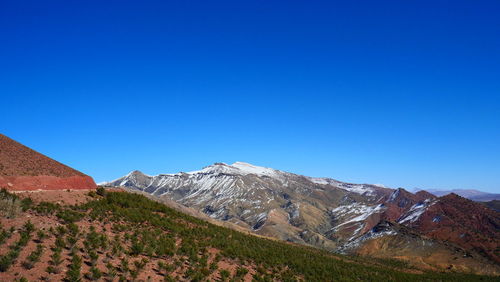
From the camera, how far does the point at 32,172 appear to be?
30.5m

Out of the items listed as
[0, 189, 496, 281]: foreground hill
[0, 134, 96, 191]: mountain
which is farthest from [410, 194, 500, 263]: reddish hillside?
[0, 134, 96, 191]: mountain

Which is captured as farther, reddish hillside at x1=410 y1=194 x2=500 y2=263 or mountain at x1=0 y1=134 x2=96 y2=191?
reddish hillside at x1=410 y1=194 x2=500 y2=263

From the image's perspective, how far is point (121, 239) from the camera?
22406 millimetres

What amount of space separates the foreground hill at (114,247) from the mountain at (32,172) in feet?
8.09

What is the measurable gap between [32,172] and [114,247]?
16.5 meters

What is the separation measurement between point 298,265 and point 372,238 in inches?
4697

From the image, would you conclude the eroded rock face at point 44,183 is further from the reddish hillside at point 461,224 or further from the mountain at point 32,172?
the reddish hillside at point 461,224

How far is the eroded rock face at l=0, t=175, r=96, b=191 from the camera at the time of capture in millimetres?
27141

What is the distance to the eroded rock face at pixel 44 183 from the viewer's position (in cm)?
2714

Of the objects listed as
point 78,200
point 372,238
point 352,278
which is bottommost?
point 372,238

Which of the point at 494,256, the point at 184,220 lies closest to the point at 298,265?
the point at 184,220

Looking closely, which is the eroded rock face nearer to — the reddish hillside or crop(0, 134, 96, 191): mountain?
crop(0, 134, 96, 191): mountain

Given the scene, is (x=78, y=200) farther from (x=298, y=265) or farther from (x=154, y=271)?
(x=298, y=265)

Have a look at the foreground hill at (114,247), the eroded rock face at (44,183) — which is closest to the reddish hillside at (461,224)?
the foreground hill at (114,247)
